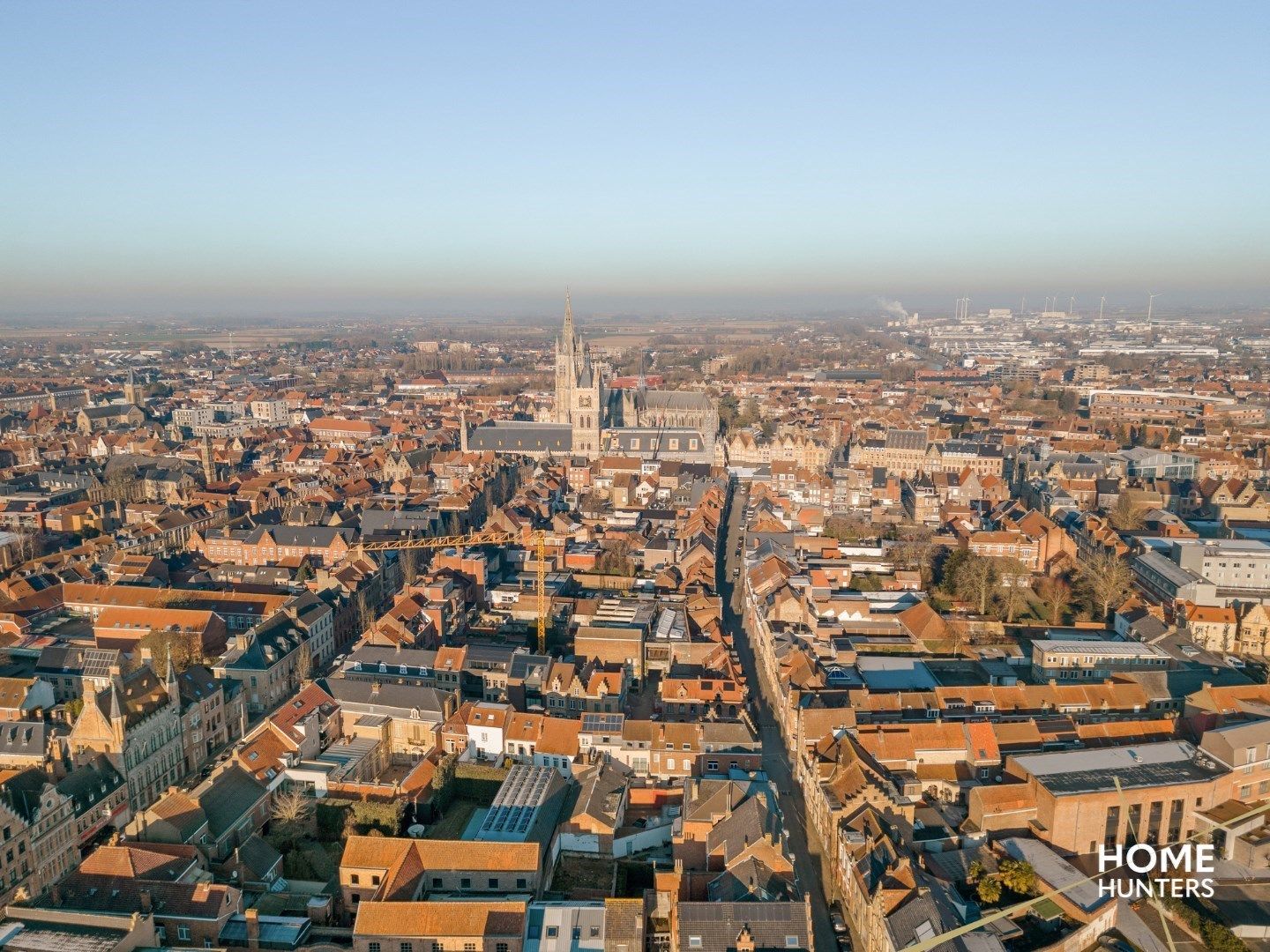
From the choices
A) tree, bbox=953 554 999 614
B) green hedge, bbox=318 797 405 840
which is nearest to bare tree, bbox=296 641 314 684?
green hedge, bbox=318 797 405 840

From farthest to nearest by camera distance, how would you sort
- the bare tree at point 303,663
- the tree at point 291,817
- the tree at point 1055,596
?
the tree at point 1055,596 < the bare tree at point 303,663 < the tree at point 291,817

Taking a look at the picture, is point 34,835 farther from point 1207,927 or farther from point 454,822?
point 1207,927

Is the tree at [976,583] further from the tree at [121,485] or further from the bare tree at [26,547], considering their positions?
the tree at [121,485]

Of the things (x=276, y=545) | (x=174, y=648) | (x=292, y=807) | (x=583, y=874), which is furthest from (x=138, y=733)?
(x=276, y=545)

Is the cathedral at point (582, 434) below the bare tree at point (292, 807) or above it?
above

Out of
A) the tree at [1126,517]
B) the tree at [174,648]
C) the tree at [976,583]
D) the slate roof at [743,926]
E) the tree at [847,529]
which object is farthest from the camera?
the tree at [1126,517]

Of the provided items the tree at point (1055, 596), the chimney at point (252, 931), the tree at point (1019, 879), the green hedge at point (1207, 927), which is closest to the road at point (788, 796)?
the tree at point (1019, 879)
